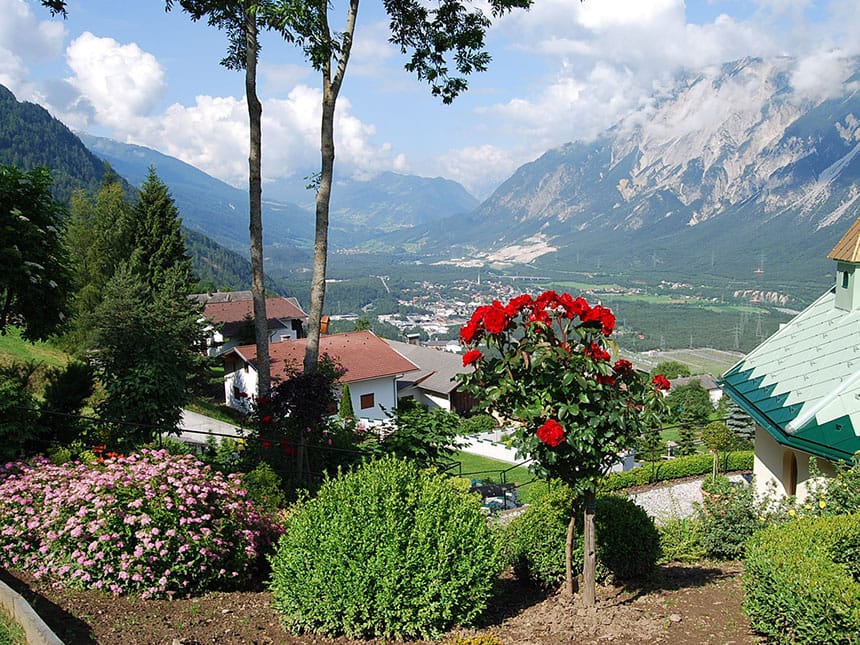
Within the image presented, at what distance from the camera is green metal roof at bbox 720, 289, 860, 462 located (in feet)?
29.4

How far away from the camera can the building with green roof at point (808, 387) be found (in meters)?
9.05

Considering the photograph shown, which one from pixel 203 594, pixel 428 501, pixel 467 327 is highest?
pixel 467 327

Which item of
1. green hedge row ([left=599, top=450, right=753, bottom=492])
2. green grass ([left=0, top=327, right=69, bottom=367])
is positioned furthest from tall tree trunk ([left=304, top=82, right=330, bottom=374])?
green hedge row ([left=599, top=450, right=753, bottom=492])

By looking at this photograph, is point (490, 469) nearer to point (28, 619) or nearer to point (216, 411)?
point (216, 411)

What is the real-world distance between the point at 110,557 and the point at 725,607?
5.25m

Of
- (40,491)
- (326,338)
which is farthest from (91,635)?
(326,338)

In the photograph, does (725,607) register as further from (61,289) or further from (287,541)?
(61,289)

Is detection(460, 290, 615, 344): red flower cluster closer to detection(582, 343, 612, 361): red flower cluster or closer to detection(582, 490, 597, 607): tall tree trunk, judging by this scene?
detection(582, 343, 612, 361): red flower cluster

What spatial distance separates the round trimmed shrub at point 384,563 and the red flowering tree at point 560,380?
86cm

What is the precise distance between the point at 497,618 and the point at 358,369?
91.5ft

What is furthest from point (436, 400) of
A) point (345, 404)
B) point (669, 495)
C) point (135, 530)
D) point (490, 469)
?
point (135, 530)

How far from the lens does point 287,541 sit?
18.4 ft

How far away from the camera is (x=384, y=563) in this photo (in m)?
5.05

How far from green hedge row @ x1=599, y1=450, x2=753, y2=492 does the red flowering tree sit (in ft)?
51.6
